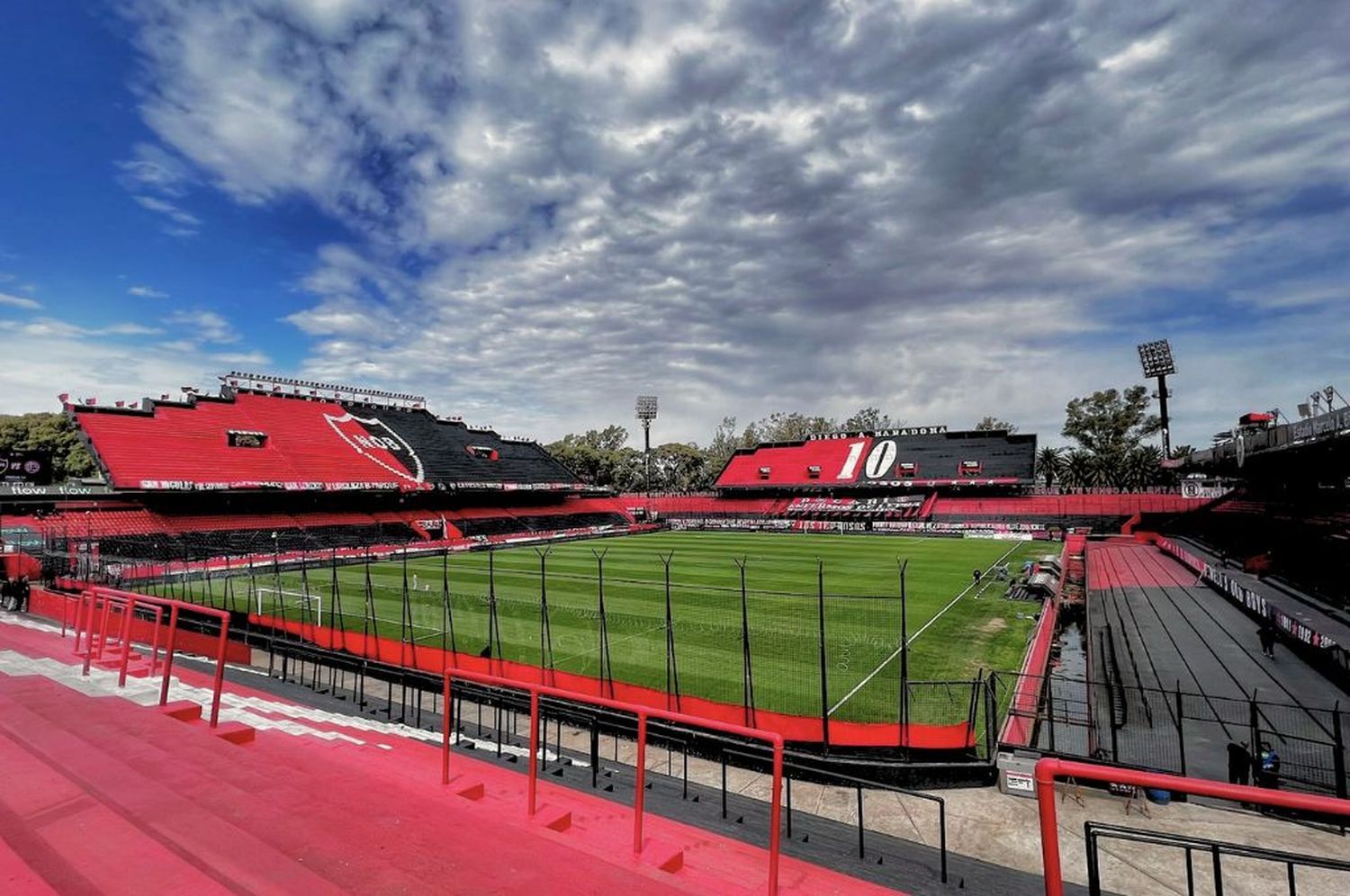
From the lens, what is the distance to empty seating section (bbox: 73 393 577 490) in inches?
1640

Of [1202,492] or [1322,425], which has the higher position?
[1322,425]

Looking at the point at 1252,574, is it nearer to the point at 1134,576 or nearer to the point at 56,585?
the point at 1134,576

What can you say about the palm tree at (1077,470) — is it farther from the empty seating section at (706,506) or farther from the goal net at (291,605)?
the goal net at (291,605)

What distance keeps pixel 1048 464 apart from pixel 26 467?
101 metres

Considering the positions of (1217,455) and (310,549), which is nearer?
(1217,455)

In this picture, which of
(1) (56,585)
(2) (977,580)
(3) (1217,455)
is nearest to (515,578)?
(1) (56,585)

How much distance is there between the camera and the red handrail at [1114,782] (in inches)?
117

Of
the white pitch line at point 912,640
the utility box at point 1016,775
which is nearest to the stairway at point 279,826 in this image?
the utility box at point 1016,775

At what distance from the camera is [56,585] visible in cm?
2350

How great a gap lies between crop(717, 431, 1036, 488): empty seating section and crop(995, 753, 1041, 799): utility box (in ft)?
185

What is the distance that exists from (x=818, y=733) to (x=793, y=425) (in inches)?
4738

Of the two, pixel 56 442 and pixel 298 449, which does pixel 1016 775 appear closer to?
pixel 298 449

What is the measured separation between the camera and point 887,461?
70062mm

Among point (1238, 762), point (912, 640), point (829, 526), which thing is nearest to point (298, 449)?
point (829, 526)
